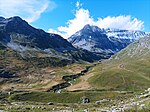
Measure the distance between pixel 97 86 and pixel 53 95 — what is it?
46.1 m

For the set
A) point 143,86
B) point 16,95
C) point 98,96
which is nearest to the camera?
point 98,96

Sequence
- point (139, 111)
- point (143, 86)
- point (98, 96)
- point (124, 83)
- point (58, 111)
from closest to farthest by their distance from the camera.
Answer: point (139, 111)
point (58, 111)
point (98, 96)
point (143, 86)
point (124, 83)

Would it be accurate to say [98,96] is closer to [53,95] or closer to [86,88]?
[53,95]

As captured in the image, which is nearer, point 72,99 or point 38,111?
point 38,111

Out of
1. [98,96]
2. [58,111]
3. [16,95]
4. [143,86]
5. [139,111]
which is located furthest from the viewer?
[143,86]

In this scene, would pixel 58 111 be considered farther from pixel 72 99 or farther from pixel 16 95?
pixel 16 95

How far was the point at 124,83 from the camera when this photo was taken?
18988cm

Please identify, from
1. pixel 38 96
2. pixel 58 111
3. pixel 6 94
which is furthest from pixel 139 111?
pixel 6 94

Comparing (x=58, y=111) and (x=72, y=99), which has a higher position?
(x=72, y=99)

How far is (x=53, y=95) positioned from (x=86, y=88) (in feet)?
126

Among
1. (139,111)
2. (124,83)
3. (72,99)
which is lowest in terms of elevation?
(139,111)

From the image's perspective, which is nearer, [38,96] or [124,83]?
[38,96]

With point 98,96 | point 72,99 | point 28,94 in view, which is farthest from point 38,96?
point 98,96

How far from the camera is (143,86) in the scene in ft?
575
